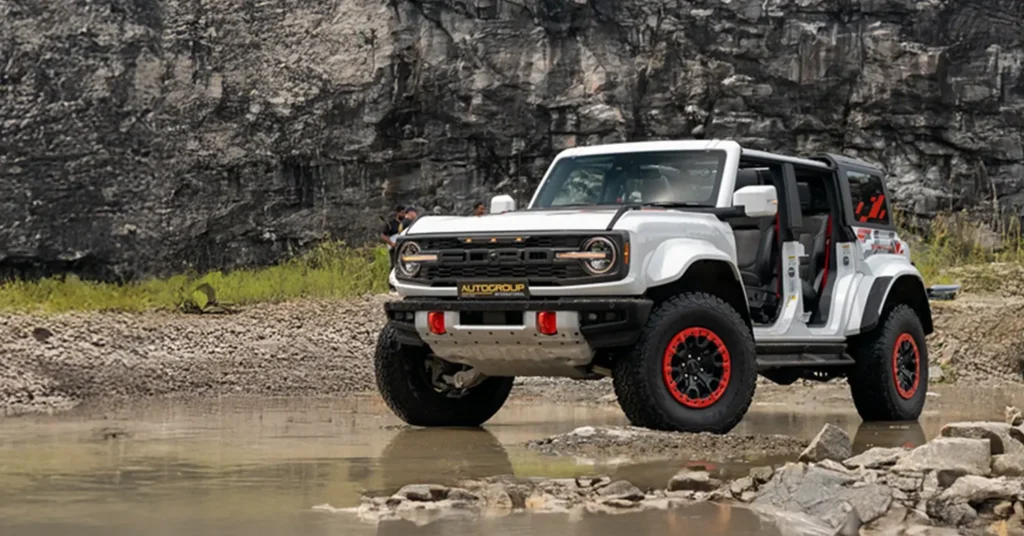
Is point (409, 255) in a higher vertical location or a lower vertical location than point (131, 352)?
higher

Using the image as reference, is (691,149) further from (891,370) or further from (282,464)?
(282,464)

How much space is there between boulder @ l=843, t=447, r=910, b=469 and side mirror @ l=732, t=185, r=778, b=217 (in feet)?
10.3

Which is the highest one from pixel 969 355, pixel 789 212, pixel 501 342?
pixel 789 212

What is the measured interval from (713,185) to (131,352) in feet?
21.8

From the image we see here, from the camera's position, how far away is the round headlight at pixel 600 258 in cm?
988

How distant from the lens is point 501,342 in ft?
33.3

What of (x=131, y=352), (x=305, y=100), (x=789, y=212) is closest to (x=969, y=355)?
(x=789, y=212)

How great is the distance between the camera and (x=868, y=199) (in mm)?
12820

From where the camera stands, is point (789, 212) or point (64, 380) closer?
point (789, 212)

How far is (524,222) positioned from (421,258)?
79 cm

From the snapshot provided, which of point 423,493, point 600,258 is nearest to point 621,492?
point 423,493

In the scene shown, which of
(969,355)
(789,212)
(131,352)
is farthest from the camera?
(969,355)

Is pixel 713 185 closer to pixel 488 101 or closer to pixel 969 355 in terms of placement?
pixel 969 355

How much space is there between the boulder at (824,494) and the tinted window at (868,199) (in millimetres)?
5676
